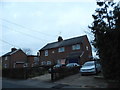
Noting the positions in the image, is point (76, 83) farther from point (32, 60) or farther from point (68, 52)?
point (32, 60)

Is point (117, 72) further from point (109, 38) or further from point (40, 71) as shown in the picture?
point (40, 71)

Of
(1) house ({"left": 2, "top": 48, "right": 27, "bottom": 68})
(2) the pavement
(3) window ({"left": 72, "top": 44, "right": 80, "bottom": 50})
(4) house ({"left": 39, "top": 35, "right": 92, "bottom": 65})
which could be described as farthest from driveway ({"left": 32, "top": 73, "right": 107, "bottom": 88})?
(1) house ({"left": 2, "top": 48, "right": 27, "bottom": 68})

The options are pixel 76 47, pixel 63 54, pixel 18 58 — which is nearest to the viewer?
pixel 76 47

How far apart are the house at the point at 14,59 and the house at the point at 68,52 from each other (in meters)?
8.08

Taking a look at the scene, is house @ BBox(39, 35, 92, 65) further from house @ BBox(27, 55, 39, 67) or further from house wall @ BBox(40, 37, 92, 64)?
house @ BBox(27, 55, 39, 67)

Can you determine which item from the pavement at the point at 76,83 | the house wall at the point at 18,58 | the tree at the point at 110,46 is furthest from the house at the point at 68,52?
the tree at the point at 110,46

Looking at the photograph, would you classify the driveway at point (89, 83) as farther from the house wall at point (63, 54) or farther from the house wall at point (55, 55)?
the house wall at point (55, 55)

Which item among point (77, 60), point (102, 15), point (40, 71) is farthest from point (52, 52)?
point (102, 15)

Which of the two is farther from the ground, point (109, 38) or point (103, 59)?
point (109, 38)

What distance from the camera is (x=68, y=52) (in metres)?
38.3

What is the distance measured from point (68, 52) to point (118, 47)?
28.0 meters

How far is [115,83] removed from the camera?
483 inches

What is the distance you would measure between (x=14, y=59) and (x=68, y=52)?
17.8m

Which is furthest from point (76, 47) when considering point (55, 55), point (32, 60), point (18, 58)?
point (32, 60)
